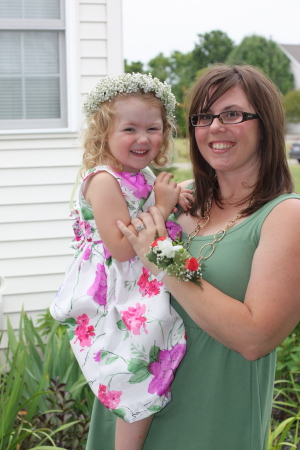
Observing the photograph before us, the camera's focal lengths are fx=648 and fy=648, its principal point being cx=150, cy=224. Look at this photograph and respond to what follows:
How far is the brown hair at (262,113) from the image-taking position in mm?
1854

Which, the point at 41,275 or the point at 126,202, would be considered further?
the point at 41,275

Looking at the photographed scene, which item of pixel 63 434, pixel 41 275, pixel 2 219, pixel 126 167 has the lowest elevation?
pixel 63 434

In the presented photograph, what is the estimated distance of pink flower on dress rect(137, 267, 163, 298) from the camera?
1.97 metres

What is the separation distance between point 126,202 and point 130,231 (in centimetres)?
19

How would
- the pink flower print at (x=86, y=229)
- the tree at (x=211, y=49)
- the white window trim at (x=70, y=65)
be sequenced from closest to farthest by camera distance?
the pink flower print at (x=86, y=229) → the white window trim at (x=70, y=65) → the tree at (x=211, y=49)

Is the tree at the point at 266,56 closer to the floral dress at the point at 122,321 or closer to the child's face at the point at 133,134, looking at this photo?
the child's face at the point at 133,134

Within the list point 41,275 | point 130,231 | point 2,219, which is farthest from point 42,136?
point 130,231

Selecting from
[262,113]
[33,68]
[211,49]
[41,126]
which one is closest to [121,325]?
[262,113]

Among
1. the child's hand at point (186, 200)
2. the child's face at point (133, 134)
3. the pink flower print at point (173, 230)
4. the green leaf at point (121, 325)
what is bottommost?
the green leaf at point (121, 325)

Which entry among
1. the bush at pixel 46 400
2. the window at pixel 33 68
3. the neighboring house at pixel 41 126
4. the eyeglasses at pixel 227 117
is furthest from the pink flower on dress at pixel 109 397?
the window at pixel 33 68

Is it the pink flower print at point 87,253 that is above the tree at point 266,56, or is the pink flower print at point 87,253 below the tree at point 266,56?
below

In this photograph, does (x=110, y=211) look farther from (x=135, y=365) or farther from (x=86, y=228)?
(x=135, y=365)

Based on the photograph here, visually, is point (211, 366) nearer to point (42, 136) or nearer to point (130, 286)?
point (130, 286)

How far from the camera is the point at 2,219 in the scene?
481 centimetres
